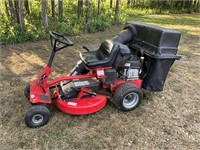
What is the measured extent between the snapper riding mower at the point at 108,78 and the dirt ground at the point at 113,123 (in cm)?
16

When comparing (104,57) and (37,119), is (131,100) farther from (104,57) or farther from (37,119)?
(37,119)

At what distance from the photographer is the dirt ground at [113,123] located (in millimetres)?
2662

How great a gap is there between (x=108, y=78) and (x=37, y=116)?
3.49 ft

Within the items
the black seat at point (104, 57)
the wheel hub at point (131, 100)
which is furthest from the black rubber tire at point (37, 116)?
the wheel hub at point (131, 100)

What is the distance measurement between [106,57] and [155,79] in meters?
0.87

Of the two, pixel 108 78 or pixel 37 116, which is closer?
pixel 37 116

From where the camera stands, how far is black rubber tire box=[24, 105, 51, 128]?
2728 mm

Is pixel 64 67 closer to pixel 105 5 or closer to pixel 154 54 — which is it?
pixel 154 54

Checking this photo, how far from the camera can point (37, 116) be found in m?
2.81

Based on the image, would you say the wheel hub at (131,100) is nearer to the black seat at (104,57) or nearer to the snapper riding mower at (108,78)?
the snapper riding mower at (108,78)

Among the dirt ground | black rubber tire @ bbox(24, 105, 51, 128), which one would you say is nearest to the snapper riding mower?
black rubber tire @ bbox(24, 105, 51, 128)

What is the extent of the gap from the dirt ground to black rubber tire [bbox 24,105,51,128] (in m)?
0.07

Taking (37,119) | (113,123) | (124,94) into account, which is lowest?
(113,123)

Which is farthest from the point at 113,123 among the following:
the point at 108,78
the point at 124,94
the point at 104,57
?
the point at 104,57
